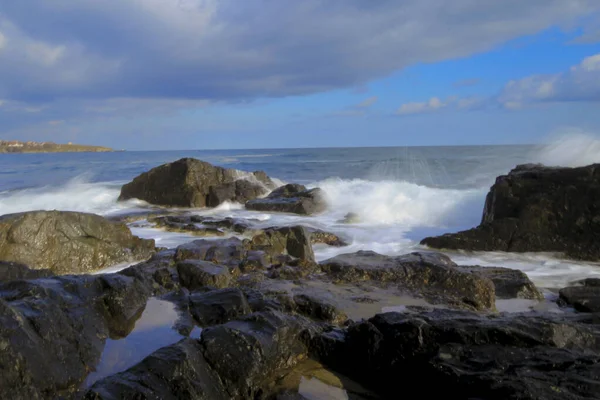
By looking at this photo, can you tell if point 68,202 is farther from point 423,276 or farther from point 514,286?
point 514,286

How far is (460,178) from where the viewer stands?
31172mm

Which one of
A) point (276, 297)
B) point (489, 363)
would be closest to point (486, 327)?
point (489, 363)

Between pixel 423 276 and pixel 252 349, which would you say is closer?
pixel 252 349

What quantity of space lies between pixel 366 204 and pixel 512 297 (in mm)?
9932

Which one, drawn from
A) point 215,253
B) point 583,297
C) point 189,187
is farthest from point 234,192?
point 583,297

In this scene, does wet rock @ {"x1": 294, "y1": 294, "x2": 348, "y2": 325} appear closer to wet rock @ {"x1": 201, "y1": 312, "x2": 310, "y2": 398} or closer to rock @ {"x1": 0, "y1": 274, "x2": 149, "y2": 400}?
wet rock @ {"x1": 201, "y1": 312, "x2": 310, "y2": 398}

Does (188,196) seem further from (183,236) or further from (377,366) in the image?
(377,366)

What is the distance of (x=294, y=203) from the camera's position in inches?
609

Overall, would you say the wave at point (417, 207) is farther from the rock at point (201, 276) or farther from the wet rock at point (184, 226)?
the rock at point (201, 276)

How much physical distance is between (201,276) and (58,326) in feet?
8.24

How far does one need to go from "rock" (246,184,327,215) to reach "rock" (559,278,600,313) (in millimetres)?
9921

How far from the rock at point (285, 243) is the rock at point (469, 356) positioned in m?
4.56

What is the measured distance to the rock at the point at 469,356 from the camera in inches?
105

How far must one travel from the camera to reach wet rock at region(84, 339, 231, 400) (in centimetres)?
261
